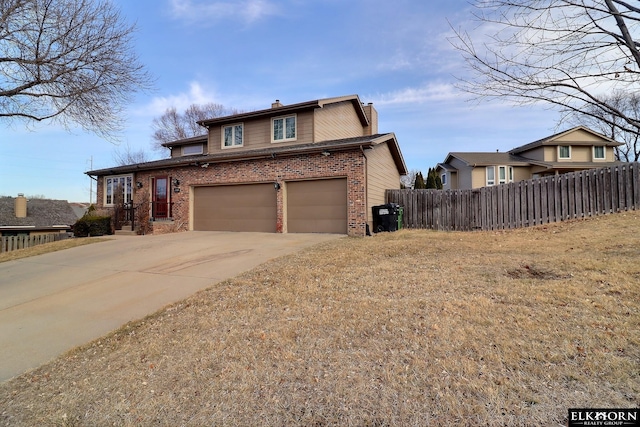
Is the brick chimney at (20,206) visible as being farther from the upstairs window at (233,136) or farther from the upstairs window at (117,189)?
the upstairs window at (233,136)

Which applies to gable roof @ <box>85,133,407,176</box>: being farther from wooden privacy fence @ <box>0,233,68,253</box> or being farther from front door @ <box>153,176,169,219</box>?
wooden privacy fence @ <box>0,233,68,253</box>

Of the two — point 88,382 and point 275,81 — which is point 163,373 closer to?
point 88,382

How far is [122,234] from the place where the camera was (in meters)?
15.2

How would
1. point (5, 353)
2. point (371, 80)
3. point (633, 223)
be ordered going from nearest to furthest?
point (5, 353) → point (633, 223) → point (371, 80)

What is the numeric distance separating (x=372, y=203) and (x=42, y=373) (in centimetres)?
1042

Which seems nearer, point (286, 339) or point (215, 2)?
point (286, 339)

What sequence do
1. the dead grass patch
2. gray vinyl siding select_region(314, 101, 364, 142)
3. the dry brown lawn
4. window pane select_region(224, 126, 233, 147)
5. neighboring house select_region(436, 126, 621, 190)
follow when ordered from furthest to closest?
neighboring house select_region(436, 126, 621, 190), window pane select_region(224, 126, 233, 147), gray vinyl siding select_region(314, 101, 364, 142), the dead grass patch, the dry brown lawn

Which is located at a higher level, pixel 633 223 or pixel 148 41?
pixel 148 41

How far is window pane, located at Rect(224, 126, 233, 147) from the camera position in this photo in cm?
1650

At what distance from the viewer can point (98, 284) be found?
657 centimetres

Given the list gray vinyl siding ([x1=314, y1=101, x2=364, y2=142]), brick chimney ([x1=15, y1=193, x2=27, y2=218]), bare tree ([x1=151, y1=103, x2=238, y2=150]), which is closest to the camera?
gray vinyl siding ([x1=314, y1=101, x2=364, y2=142])

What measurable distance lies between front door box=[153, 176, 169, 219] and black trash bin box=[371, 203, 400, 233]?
34.3 feet

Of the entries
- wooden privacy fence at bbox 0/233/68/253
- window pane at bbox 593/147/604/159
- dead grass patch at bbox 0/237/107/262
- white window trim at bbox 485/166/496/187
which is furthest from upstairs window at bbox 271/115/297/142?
window pane at bbox 593/147/604/159

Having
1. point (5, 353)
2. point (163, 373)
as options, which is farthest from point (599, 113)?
point (5, 353)
